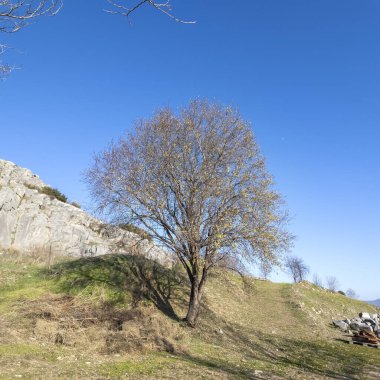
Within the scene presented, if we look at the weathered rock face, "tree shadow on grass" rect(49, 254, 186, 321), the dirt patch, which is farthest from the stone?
the dirt patch

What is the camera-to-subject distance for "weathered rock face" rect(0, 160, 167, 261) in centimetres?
2845

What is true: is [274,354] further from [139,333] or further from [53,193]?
[53,193]

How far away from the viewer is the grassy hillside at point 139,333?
9953 millimetres

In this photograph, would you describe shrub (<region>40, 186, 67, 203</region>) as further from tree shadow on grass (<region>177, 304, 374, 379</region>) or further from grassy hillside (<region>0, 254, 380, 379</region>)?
tree shadow on grass (<region>177, 304, 374, 379</region>)

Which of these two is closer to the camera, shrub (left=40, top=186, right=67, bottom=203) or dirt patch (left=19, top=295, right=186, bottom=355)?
dirt patch (left=19, top=295, right=186, bottom=355)

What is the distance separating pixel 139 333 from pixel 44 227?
2160cm

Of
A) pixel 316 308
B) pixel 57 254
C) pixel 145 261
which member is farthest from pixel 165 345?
pixel 316 308

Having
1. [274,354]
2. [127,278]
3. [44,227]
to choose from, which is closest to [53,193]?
[44,227]

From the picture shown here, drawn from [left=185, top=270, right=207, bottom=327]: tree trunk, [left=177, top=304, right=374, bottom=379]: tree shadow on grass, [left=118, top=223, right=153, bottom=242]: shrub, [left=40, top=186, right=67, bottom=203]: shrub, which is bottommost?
[left=177, top=304, right=374, bottom=379]: tree shadow on grass

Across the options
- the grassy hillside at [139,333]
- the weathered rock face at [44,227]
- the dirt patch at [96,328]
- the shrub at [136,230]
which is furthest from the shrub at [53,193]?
the dirt patch at [96,328]

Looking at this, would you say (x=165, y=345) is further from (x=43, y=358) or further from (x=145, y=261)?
(x=145, y=261)

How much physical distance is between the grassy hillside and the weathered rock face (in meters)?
4.99

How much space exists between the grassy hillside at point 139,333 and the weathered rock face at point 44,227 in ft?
16.4

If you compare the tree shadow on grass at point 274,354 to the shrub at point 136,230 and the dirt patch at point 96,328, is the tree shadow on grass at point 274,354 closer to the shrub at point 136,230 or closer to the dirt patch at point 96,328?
the dirt patch at point 96,328
